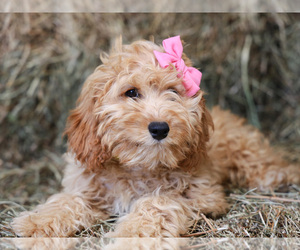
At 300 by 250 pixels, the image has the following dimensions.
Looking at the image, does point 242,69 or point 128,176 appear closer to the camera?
point 128,176

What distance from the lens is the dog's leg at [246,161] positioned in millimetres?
3480

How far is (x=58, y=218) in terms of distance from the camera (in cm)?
253

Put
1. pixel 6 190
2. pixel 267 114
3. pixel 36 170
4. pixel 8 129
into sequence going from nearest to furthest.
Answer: pixel 6 190
pixel 36 170
pixel 8 129
pixel 267 114

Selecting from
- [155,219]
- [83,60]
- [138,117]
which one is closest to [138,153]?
[138,117]

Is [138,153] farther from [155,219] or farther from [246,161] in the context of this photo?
[246,161]

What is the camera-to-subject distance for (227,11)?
14.3ft

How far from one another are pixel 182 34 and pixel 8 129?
7.15 feet

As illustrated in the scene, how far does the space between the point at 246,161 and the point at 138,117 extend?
158 cm

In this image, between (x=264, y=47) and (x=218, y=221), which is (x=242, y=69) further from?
(x=218, y=221)

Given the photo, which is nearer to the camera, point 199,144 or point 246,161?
point 199,144

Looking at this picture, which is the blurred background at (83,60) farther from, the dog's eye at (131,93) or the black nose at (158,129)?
the black nose at (158,129)

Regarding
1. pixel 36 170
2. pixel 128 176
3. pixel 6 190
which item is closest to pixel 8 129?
pixel 36 170

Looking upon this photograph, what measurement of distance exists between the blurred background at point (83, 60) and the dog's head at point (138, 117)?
5.03 feet

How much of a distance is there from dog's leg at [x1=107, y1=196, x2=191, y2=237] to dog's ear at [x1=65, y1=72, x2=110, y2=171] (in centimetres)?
40
